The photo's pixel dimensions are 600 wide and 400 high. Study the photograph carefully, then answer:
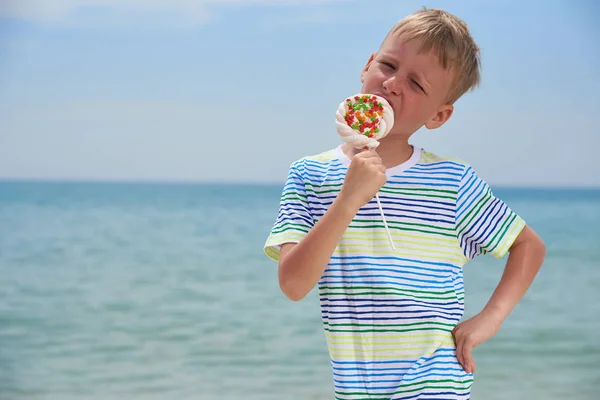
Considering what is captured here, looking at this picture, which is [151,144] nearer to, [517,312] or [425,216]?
[517,312]

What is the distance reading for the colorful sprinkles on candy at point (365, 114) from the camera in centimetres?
158

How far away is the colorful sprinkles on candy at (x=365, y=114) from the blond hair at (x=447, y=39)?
14 cm

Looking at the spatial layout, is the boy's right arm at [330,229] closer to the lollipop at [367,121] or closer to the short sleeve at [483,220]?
the lollipop at [367,121]

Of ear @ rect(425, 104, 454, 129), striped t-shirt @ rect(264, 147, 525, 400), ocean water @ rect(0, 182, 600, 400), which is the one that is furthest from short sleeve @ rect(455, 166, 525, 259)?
ocean water @ rect(0, 182, 600, 400)

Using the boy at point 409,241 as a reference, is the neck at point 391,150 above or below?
above

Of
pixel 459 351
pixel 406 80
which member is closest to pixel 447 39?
pixel 406 80

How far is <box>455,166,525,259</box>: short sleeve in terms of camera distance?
166 cm

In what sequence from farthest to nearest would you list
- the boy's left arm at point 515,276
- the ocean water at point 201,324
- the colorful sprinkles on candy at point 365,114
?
the ocean water at point 201,324
the boy's left arm at point 515,276
the colorful sprinkles on candy at point 365,114

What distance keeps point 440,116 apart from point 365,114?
203 millimetres

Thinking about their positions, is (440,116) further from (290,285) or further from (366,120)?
(290,285)

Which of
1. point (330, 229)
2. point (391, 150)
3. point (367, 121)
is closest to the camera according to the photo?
point (330, 229)

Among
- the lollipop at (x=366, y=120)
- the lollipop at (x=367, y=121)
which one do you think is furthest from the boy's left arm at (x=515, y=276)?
the lollipop at (x=366, y=120)

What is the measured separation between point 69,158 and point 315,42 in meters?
7.74

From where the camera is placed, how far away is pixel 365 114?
1578 millimetres
